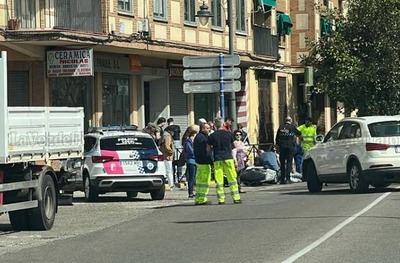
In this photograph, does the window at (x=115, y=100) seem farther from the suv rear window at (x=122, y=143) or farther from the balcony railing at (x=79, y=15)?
the suv rear window at (x=122, y=143)

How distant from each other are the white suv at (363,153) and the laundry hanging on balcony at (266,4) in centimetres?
1732

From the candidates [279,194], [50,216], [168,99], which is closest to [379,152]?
[279,194]

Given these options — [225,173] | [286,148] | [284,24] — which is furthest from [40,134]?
[284,24]

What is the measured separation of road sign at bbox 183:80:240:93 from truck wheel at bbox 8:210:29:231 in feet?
34.9

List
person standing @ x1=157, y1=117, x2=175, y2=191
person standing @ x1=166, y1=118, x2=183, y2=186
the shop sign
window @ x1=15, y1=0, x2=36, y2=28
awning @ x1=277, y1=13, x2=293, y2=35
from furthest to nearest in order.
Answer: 1. awning @ x1=277, y1=13, x2=293, y2=35
2. person standing @ x1=166, y1=118, x2=183, y2=186
3. the shop sign
4. window @ x1=15, y1=0, x2=36, y2=28
5. person standing @ x1=157, y1=117, x2=175, y2=191

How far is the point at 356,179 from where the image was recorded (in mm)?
22078

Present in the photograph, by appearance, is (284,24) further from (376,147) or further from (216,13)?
(376,147)

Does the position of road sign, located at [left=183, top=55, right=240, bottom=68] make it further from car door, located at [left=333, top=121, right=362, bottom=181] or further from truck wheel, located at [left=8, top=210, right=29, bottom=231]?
truck wheel, located at [left=8, top=210, right=29, bottom=231]

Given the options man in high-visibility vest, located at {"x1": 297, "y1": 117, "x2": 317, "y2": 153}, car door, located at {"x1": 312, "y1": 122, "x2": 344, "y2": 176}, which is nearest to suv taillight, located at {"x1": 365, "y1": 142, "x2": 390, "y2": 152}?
car door, located at {"x1": 312, "y1": 122, "x2": 344, "y2": 176}

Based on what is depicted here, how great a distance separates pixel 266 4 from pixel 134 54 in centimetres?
1124

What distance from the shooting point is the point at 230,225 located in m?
15.9

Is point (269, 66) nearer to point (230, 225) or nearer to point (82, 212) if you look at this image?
point (82, 212)

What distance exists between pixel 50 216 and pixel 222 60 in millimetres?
10572

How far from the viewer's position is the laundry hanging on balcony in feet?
131
